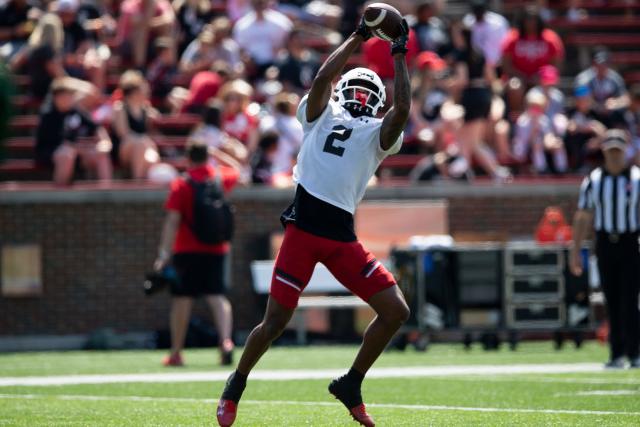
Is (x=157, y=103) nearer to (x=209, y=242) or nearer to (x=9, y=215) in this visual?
(x=9, y=215)

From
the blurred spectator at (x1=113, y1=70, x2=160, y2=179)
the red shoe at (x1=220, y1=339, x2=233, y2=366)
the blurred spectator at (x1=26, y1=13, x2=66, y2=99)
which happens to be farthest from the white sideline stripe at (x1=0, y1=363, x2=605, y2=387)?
the blurred spectator at (x1=26, y1=13, x2=66, y2=99)

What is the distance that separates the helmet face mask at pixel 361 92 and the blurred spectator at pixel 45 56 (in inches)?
427

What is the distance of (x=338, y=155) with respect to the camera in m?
8.19

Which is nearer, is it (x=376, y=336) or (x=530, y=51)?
(x=376, y=336)

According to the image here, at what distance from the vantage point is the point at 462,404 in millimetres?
9617

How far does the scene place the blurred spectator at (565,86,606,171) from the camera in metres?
19.8

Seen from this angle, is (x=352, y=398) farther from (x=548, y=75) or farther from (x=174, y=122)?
(x=548, y=75)

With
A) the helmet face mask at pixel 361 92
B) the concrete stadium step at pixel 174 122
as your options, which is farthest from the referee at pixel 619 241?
the concrete stadium step at pixel 174 122

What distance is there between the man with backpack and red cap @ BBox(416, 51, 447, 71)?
623cm

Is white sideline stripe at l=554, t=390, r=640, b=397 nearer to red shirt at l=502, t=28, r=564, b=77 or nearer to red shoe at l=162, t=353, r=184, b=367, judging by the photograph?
red shoe at l=162, t=353, r=184, b=367

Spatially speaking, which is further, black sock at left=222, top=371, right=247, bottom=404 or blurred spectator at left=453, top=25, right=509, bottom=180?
blurred spectator at left=453, top=25, right=509, bottom=180

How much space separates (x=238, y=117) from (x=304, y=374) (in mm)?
6745

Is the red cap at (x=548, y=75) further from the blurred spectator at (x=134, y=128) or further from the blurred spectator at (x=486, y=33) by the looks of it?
the blurred spectator at (x=134, y=128)

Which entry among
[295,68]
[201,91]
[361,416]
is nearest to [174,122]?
[201,91]
